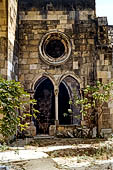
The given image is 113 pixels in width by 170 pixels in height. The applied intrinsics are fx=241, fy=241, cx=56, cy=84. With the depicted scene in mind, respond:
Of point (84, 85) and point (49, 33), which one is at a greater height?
point (49, 33)

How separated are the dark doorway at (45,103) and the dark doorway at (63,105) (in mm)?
413

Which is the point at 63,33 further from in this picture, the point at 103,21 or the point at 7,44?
the point at 7,44

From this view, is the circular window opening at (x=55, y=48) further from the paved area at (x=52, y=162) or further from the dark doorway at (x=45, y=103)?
the paved area at (x=52, y=162)

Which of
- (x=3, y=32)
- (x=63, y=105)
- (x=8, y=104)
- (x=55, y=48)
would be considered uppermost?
(x=3, y=32)

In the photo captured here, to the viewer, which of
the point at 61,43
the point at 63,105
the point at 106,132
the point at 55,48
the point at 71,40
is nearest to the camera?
the point at 106,132

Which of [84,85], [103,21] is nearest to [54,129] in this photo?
[84,85]

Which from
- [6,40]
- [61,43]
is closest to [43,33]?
[61,43]

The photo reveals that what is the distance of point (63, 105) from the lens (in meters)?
12.7

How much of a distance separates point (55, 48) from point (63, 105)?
338 centimetres

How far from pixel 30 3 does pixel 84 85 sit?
419cm

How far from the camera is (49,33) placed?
397 inches

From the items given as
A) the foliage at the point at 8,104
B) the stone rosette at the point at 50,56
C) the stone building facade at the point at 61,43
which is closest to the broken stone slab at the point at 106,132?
the stone building facade at the point at 61,43

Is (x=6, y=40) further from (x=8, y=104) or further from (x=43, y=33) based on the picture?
(x=8, y=104)

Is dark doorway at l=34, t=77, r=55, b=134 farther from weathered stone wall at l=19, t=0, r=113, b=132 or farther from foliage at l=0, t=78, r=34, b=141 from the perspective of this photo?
foliage at l=0, t=78, r=34, b=141
